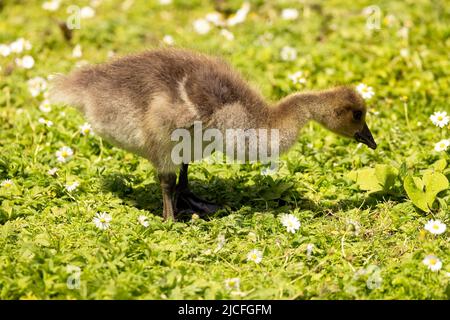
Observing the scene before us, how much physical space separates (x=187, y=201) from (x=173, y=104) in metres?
0.72

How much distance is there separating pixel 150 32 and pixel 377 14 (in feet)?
6.63

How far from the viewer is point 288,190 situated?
13.7ft

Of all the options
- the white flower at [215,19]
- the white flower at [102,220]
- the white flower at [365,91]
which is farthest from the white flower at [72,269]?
the white flower at [215,19]

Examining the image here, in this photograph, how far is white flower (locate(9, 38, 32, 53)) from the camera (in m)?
5.62

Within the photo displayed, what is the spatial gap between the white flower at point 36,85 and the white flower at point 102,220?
181 centimetres

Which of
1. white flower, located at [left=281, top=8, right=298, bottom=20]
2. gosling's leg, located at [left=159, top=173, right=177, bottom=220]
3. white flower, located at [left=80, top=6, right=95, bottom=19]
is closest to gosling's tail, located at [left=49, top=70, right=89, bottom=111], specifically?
gosling's leg, located at [left=159, top=173, right=177, bottom=220]

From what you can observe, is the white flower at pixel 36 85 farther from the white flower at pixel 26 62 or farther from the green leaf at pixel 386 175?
the green leaf at pixel 386 175

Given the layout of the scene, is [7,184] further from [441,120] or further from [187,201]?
[441,120]

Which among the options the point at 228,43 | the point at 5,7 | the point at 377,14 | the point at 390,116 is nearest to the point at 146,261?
the point at 390,116

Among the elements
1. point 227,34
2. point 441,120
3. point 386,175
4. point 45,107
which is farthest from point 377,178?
point 227,34

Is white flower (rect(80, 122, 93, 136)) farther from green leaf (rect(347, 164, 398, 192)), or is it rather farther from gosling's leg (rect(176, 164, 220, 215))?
green leaf (rect(347, 164, 398, 192))
